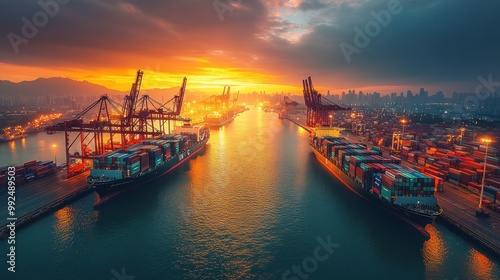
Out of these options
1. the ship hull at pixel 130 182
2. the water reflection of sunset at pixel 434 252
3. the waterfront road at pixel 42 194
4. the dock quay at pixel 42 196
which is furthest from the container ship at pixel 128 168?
the water reflection of sunset at pixel 434 252

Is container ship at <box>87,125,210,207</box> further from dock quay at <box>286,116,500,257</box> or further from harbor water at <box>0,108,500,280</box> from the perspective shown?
dock quay at <box>286,116,500,257</box>

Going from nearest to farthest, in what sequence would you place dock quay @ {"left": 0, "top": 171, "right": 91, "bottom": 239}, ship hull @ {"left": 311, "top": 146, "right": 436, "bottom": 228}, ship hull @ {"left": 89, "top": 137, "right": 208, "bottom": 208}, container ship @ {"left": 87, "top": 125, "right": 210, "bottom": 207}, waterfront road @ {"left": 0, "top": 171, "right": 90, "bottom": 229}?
ship hull @ {"left": 311, "top": 146, "right": 436, "bottom": 228} < dock quay @ {"left": 0, "top": 171, "right": 91, "bottom": 239} < waterfront road @ {"left": 0, "top": 171, "right": 90, "bottom": 229} < ship hull @ {"left": 89, "top": 137, "right": 208, "bottom": 208} < container ship @ {"left": 87, "top": 125, "right": 210, "bottom": 207}

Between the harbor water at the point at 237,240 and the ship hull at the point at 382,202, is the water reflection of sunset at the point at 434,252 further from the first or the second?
the ship hull at the point at 382,202

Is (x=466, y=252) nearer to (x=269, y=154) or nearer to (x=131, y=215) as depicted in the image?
(x=131, y=215)

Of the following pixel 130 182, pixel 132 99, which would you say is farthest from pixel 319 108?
pixel 130 182

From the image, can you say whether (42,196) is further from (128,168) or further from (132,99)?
(132,99)

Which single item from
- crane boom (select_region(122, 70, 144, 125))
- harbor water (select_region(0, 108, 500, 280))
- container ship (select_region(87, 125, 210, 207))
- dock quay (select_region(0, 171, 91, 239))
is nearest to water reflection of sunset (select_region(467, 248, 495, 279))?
harbor water (select_region(0, 108, 500, 280))
